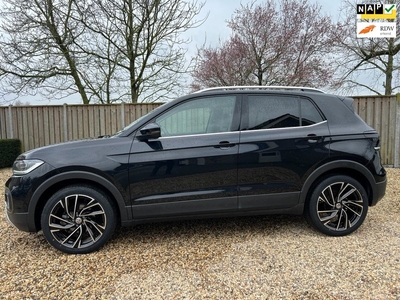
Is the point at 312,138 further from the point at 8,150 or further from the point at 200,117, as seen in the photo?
the point at 8,150

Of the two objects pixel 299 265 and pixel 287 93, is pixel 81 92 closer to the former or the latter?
pixel 287 93

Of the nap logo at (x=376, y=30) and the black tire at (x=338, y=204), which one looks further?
the nap logo at (x=376, y=30)

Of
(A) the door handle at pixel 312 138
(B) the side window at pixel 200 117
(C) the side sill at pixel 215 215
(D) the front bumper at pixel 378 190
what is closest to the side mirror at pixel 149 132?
(B) the side window at pixel 200 117

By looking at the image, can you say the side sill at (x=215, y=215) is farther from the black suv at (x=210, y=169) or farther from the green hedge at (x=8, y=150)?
the green hedge at (x=8, y=150)

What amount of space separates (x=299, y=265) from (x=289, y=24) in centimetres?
949

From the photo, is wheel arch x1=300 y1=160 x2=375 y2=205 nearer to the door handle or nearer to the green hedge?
the door handle

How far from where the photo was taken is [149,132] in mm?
2660

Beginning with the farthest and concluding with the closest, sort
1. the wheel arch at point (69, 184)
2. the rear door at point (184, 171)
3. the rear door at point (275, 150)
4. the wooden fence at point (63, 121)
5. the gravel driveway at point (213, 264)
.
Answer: the wooden fence at point (63, 121) < the rear door at point (275, 150) < the rear door at point (184, 171) < the wheel arch at point (69, 184) < the gravel driveway at point (213, 264)

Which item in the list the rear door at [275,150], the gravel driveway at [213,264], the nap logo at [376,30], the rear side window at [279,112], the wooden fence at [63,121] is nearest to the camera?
the gravel driveway at [213,264]

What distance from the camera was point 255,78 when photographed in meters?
9.31

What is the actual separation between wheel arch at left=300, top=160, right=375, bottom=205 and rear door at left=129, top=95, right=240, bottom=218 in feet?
2.81

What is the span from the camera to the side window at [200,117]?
9.34 feet

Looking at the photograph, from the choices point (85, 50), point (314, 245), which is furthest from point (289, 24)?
point (314, 245)

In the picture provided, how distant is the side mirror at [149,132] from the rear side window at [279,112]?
102 cm
